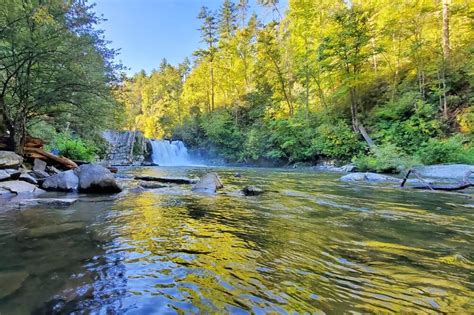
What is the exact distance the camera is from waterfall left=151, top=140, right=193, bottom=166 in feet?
88.7

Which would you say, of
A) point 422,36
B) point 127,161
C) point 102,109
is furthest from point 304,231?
point 127,161

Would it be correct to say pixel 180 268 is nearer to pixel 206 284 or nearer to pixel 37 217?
pixel 206 284

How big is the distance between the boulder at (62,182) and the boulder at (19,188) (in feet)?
0.89

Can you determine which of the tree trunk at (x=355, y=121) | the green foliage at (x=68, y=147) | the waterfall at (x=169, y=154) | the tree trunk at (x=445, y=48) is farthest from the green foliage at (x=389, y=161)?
the waterfall at (x=169, y=154)

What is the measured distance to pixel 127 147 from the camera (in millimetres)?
26750

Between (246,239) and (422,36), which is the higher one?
(422,36)

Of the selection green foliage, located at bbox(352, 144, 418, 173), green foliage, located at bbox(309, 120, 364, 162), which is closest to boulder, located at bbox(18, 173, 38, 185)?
green foliage, located at bbox(352, 144, 418, 173)

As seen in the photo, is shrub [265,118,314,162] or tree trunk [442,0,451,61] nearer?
tree trunk [442,0,451,61]

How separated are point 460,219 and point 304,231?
2.54 meters

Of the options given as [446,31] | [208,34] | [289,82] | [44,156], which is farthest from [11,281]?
[208,34]

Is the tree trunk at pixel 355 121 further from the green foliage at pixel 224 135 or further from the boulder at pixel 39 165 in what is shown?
the boulder at pixel 39 165

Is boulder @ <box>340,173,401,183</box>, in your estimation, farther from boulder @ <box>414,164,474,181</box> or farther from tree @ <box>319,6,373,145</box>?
tree @ <box>319,6,373,145</box>

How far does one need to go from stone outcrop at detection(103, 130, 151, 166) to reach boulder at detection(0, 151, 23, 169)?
58.6 feet

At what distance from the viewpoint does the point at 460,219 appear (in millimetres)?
4410
